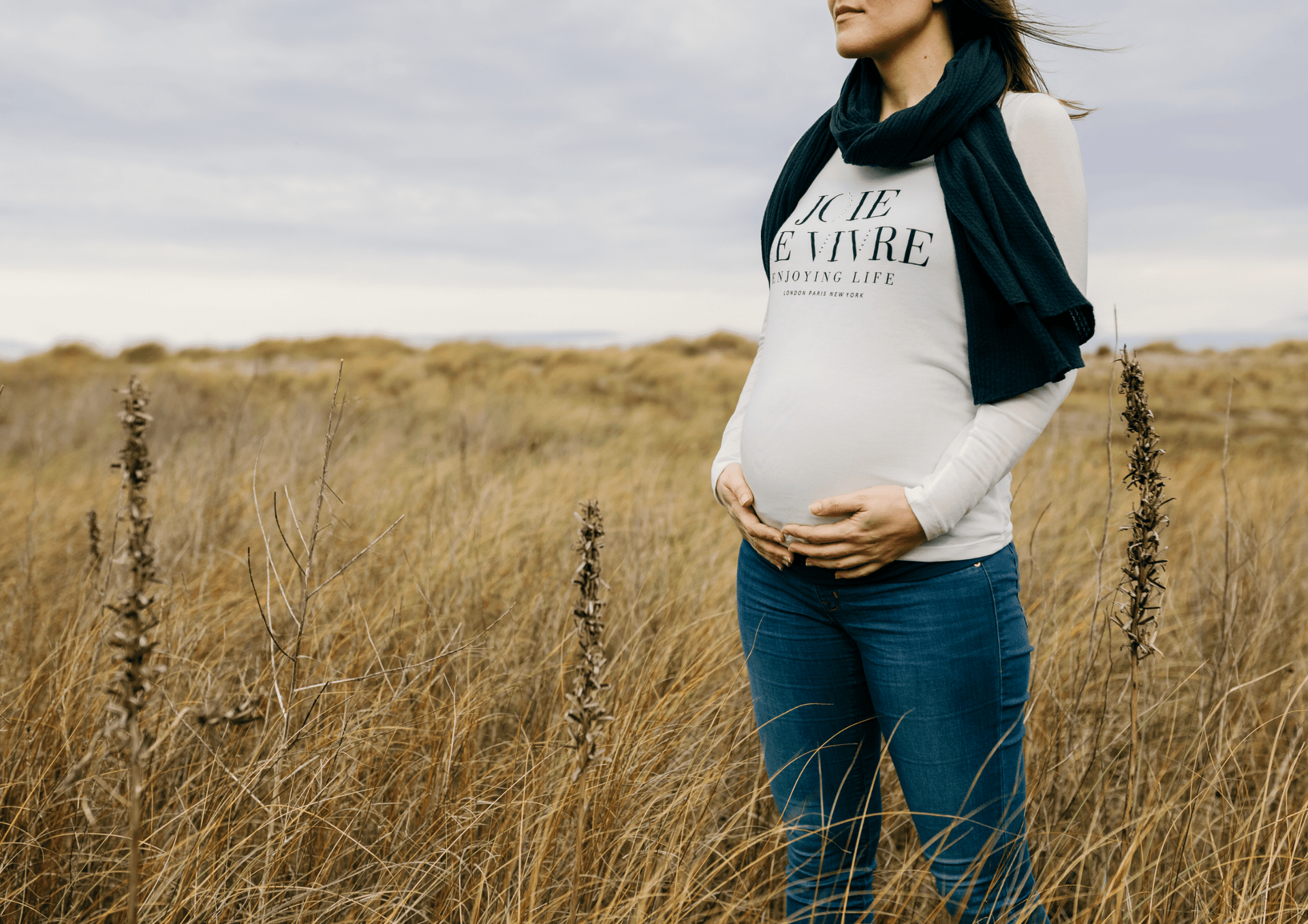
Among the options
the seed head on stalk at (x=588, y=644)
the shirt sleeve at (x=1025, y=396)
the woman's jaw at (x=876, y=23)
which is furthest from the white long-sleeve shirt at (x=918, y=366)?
the seed head on stalk at (x=588, y=644)

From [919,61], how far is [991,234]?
0.44m

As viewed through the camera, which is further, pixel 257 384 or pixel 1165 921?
pixel 257 384

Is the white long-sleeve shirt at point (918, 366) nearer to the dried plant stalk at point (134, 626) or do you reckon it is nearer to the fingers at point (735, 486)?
the fingers at point (735, 486)

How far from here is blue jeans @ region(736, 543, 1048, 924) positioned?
1332 mm

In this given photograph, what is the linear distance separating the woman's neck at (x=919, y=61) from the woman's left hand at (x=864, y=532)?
2.42ft

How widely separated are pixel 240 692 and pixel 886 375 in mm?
2064

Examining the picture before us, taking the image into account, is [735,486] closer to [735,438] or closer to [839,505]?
[735,438]

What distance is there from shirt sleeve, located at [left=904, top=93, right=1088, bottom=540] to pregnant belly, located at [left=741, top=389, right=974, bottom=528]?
0.04 m

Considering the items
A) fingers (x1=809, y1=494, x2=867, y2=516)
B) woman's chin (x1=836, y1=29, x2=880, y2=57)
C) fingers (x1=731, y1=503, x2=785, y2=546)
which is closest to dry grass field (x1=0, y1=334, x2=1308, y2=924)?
fingers (x1=731, y1=503, x2=785, y2=546)

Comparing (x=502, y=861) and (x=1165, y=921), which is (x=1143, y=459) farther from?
(x=502, y=861)

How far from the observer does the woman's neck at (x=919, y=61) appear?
58.7 inches

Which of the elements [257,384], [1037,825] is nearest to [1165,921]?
[1037,825]

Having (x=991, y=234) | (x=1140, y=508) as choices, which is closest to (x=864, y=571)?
(x=1140, y=508)

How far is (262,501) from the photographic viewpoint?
4.64 meters
